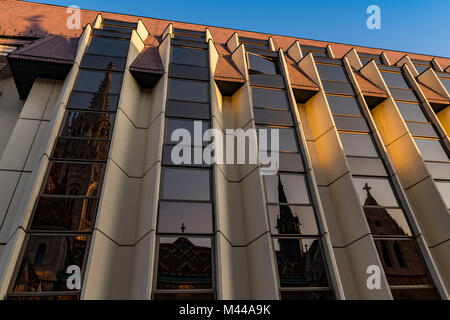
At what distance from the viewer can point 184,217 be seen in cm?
986

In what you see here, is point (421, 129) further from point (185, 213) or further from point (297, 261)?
point (185, 213)

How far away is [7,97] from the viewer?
48.3 ft

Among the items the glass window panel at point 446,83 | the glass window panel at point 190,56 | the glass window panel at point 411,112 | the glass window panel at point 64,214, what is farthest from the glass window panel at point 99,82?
the glass window panel at point 446,83

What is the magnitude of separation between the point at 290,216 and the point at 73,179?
6999 mm

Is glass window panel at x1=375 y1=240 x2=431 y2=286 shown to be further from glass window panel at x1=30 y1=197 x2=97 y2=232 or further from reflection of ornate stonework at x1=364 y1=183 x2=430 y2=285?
glass window panel at x1=30 y1=197 x2=97 y2=232

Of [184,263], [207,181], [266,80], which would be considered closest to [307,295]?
[184,263]

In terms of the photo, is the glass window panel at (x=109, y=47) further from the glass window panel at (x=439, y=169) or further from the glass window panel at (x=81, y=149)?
the glass window panel at (x=439, y=169)

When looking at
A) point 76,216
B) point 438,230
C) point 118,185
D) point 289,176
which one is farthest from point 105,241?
point 438,230

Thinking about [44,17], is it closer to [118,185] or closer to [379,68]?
[118,185]

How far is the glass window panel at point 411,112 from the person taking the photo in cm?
1597

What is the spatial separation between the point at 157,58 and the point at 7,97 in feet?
22.7

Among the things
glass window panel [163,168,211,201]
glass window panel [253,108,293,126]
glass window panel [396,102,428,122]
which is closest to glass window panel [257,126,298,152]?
glass window panel [253,108,293,126]

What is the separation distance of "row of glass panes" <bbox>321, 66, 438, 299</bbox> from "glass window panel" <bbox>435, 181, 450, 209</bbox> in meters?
2.14
